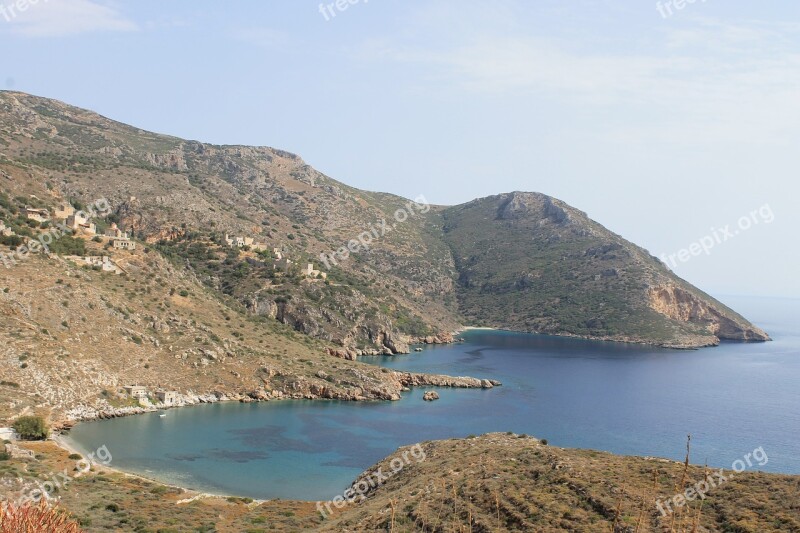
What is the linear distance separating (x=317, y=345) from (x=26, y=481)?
48.9m

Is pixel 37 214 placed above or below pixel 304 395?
above

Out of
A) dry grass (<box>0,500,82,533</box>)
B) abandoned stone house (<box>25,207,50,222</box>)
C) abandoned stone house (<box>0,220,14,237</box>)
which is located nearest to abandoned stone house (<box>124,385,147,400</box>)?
abandoned stone house (<box>0,220,14,237</box>)

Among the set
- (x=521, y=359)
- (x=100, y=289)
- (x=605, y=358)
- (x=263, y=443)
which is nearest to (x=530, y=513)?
(x=263, y=443)

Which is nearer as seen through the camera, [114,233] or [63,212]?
[63,212]

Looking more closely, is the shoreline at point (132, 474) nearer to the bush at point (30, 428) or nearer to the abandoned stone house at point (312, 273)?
the bush at point (30, 428)

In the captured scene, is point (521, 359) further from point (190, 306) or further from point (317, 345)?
point (190, 306)

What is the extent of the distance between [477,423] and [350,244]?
265ft

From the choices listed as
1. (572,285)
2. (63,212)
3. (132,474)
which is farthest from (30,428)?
(572,285)

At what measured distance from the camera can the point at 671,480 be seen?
22.5 m

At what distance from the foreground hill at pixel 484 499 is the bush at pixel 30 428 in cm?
233

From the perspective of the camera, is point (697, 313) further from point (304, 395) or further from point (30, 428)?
point (30, 428)

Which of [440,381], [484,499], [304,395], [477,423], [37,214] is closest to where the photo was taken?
[484,499]

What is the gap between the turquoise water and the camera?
131ft

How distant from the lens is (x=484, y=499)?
901 inches
